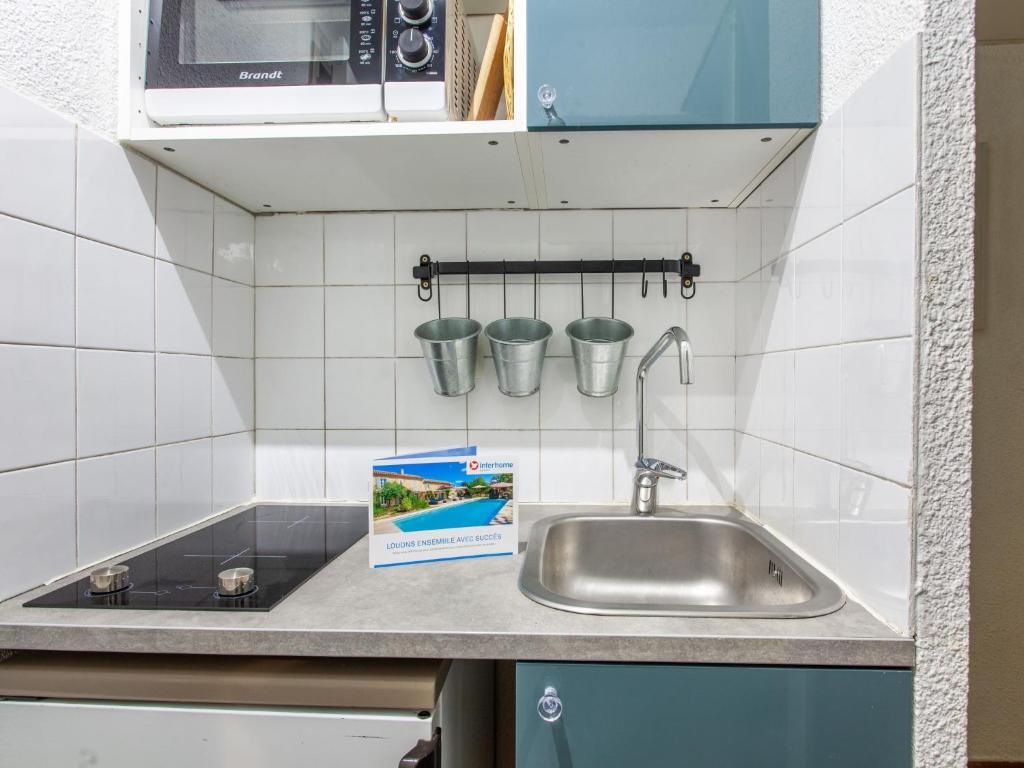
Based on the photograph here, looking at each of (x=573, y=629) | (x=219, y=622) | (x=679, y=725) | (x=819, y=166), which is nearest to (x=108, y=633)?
(x=219, y=622)

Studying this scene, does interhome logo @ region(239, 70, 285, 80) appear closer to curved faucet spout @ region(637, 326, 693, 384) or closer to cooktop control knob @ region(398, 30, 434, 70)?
cooktop control knob @ region(398, 30, 434, 70)

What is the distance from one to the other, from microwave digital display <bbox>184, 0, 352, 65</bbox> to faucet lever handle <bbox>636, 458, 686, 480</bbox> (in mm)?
967

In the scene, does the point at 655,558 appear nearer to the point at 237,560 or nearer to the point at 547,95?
the point at 237,560

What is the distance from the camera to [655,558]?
47.6 inches

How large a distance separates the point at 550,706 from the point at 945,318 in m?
0.68

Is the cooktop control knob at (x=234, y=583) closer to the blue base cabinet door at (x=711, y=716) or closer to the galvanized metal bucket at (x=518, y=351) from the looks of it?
the blue base cabinet door at (x=711, y=716)

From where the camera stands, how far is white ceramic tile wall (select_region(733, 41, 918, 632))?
69 cm

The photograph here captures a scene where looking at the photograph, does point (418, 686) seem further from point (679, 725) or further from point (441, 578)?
point (679, 725)

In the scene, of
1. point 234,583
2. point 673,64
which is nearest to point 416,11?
point 673,64

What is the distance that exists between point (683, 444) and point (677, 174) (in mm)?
611

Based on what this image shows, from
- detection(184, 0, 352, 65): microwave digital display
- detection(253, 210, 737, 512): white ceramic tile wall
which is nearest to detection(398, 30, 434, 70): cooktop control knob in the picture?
detection(184, 0, 352, 65): microwave digital display

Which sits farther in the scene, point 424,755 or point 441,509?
point 441,509

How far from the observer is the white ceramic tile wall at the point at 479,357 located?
134cm

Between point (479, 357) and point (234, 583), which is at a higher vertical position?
point (479, 357)
